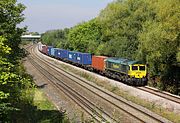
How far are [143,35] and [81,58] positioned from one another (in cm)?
2583

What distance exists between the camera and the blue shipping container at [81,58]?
61094mm

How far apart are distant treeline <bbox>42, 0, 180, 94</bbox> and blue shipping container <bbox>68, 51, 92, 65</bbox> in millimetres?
4106

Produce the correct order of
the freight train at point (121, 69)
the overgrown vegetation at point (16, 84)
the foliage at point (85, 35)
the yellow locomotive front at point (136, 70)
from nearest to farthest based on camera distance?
the overgrown vegetation at point (16, 84), the yellow locomotive front at point (136, 70), the freight train at point (121, 69), the foliage at point (85, 35)

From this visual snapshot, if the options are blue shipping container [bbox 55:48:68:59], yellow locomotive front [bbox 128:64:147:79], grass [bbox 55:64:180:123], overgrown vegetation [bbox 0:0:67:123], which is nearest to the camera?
overgrown vegetation [bbox 0:0:67:123]

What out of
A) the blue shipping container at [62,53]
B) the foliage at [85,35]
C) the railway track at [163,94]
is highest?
the foliage at [85,35]

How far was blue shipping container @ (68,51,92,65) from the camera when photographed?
61.1 metres

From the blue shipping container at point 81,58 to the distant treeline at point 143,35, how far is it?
13.5 feet

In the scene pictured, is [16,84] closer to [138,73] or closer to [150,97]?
[150,97]

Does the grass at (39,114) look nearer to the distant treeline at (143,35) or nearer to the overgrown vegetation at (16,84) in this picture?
the overgrown vegetation at (16,84)

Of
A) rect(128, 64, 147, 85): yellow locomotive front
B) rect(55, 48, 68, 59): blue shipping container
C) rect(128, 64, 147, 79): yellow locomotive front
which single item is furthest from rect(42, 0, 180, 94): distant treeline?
rect(55, 48, 68, 59): blue shipping container

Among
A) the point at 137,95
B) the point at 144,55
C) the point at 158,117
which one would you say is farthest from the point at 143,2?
the point at 158,117

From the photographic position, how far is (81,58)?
65438 millimetres

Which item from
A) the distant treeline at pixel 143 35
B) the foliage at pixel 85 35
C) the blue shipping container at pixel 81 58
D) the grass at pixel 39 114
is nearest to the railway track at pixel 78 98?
the grass at pixel 39 114

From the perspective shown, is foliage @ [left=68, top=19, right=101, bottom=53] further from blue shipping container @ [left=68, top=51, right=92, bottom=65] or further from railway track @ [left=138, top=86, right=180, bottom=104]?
railway track @ [left=138, top=86, right=180, bottom=104]
